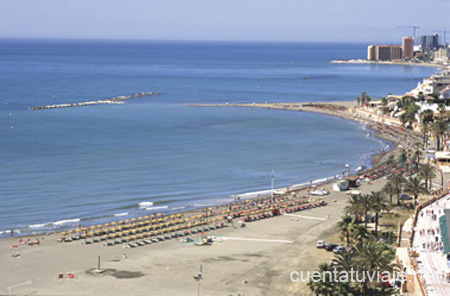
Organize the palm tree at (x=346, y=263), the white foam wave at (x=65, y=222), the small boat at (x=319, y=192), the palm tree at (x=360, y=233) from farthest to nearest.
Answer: the small boat at (x=319, y=192) < the white foam wave at (x=65, y=222) < the palm tree at (x=360, y=233) < the palm tree at (x=346, y=263)

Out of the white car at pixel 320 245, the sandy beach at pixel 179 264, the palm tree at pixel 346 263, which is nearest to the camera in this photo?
the palm tree at pixel 346 263

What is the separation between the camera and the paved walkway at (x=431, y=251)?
119 ft

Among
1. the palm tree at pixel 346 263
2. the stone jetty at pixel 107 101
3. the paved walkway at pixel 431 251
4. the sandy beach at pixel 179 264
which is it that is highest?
the stone jetty at pixel 107 101

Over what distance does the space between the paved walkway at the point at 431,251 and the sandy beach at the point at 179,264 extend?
20.6 ft

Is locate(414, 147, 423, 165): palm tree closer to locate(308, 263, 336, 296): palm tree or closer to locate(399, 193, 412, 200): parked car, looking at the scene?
locate(399, 193, 412, 200): parked car

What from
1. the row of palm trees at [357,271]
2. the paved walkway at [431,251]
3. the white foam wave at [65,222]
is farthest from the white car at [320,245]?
the white foam wave at [65,222]

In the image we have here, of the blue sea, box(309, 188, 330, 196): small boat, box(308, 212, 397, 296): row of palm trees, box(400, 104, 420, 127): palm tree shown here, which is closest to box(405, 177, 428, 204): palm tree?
box(309, 188, 330, 196): small boat

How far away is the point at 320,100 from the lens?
6024 inches

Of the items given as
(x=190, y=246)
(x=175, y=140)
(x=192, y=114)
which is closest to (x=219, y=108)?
(x=192, y=114)

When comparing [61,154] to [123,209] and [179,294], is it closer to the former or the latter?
[123,209]

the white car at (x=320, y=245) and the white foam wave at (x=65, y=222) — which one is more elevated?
the white foam wave at (x=65, y=222)

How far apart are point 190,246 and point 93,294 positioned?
11.7 meters

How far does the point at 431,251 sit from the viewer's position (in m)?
41.9

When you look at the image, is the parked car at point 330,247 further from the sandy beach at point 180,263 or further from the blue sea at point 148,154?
the blue sea at point 148,154
